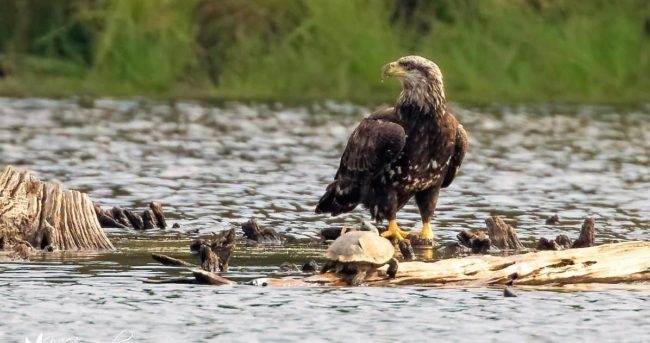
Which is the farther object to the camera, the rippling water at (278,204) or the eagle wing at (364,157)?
the eagle wing at (364,157)

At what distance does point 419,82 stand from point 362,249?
3.65m

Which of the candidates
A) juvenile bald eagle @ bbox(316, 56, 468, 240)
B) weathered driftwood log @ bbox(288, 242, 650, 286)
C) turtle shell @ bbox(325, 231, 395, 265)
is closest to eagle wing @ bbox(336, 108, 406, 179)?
juvenile bald eagle @ bbox(316, 56, 468, 240)

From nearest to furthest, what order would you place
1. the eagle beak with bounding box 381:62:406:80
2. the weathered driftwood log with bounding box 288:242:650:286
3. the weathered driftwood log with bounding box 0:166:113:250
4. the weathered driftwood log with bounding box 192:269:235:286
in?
the weathered driftwood log with bounding box 192:269:235:286 → the weathered driftwood log with bounding box 288:242:650:286 → the weathered driftwood log with bounding box 0:166:113:250 → the eagle beak with bounding box 381:62:406:80

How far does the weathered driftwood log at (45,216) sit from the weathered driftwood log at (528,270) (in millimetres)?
2624

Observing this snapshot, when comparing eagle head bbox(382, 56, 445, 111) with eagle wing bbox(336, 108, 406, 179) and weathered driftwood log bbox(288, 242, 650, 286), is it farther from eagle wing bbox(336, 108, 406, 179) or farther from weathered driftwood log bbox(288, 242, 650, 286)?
weathered driftwood log bbox(288, 242, 650, 286)

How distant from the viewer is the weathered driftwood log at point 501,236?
49.3 feet

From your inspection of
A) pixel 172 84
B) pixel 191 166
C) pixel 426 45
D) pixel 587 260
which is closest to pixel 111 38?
pixel 172 84

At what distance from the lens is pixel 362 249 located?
1234 cm

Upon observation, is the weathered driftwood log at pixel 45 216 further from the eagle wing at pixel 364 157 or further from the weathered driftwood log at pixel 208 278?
the weathered driftwood log at pixel 208 278

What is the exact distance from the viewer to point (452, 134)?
15688mm

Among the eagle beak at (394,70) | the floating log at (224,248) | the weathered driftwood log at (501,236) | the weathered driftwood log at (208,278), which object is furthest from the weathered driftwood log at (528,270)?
the eagle beak at (394,70)

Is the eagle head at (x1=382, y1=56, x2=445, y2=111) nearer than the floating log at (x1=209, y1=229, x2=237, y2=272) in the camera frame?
No

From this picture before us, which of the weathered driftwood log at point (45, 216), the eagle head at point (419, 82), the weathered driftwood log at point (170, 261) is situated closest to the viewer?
the weathered driftwood log at point (170, 261)

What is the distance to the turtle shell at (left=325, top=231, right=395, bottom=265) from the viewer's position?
12352 mm
